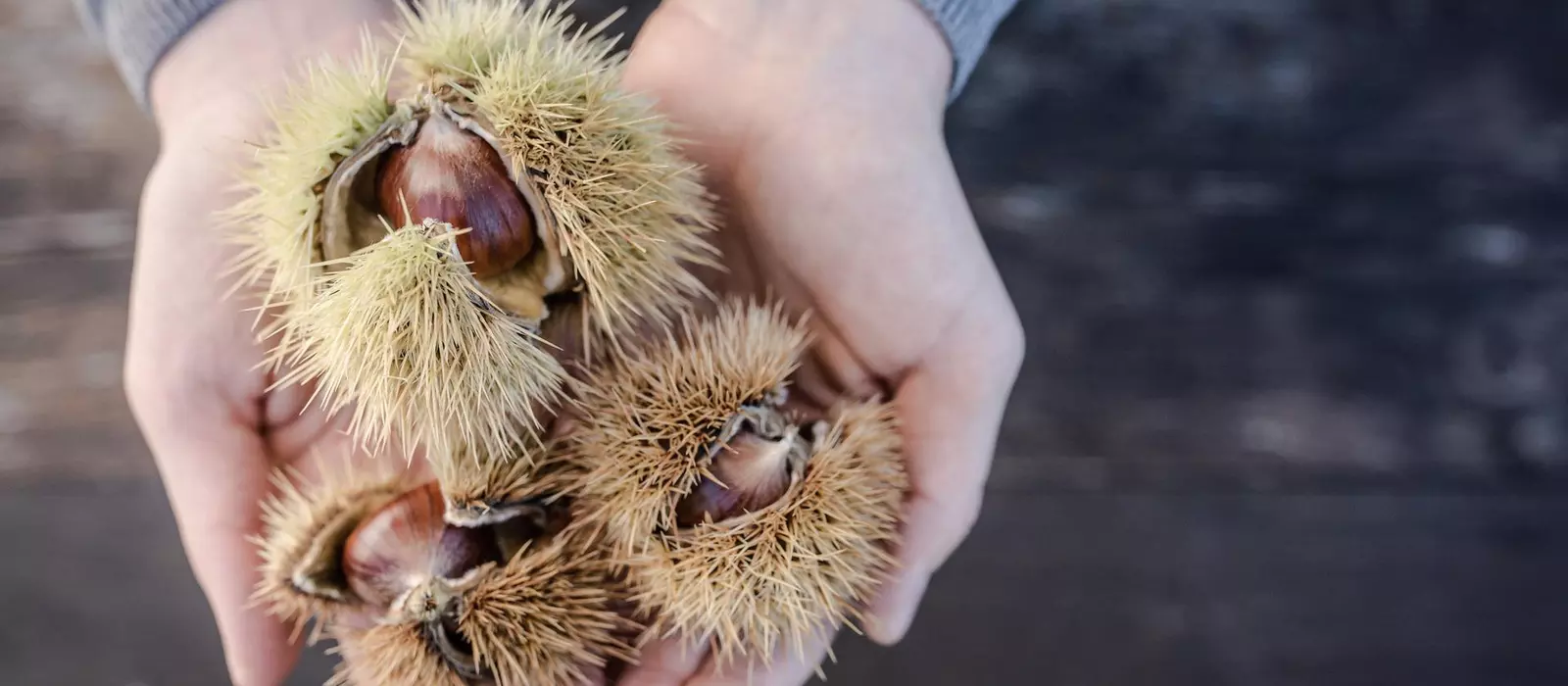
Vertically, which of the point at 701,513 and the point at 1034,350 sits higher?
the point at 701,513

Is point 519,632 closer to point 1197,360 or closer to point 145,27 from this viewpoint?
point 145,27

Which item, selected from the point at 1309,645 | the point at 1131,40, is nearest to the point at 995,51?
the point at 1131,40

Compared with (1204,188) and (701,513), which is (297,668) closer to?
(701,513)

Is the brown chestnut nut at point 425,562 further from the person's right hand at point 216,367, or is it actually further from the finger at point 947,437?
the finger at point 947,437

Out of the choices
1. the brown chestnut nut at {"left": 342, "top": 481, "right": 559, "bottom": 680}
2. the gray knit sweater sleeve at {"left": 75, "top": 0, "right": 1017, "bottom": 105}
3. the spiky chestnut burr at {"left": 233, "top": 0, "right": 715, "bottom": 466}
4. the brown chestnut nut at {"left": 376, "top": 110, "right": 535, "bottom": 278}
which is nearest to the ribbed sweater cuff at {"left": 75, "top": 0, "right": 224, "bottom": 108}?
the gray knit sweater sleeve at {"left": 75, "top": 0, "right": 1017, "bottom": 105}

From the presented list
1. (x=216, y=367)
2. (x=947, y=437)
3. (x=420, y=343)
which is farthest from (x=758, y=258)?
(x=216, y=367)

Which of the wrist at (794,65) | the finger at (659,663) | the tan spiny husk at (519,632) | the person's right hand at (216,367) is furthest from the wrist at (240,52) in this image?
the finger at (659,663)
